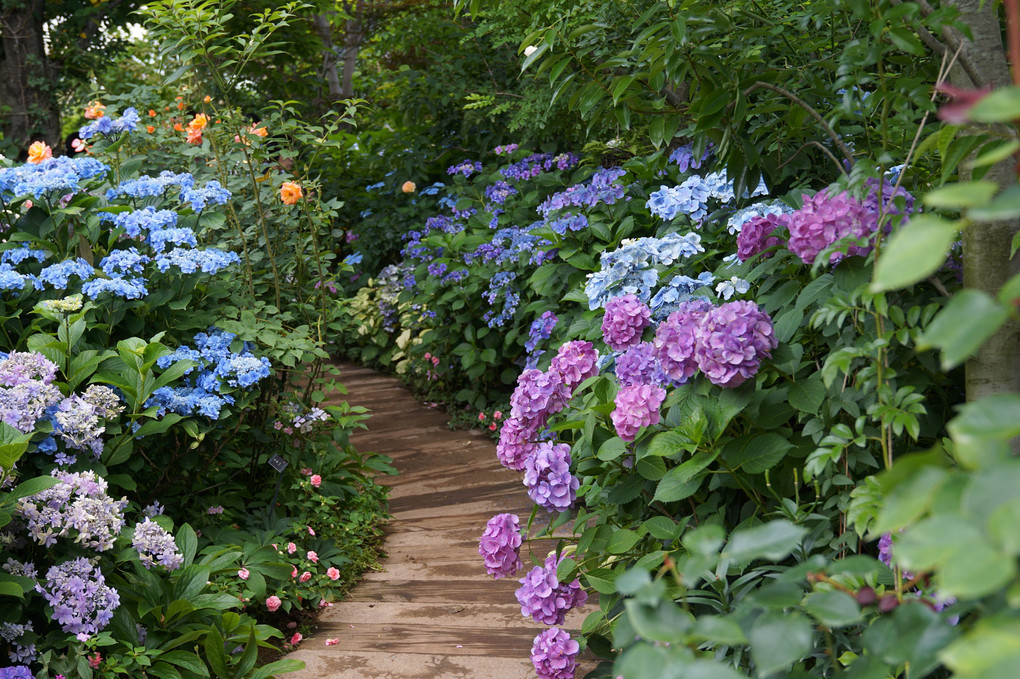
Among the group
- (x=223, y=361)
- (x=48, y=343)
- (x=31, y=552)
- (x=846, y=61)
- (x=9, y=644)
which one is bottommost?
(x=9, y=644)

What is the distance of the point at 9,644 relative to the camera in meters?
1.92

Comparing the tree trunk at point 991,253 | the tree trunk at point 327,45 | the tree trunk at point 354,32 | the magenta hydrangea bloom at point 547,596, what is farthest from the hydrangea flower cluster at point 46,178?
the tree trunk at point 354,32

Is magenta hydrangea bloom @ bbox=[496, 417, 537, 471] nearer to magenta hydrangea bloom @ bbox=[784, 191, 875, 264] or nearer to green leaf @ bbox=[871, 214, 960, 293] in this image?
magenta hydrangea bloom @ bbox=[784, 191, 875, 264]

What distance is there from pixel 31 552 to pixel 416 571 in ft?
4.41

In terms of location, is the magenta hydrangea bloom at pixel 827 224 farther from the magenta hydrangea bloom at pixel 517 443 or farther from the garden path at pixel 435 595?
the garden path at pixel 435 595

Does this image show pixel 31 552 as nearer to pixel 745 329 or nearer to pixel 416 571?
pixel 416 571

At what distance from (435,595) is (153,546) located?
1025 millimetres

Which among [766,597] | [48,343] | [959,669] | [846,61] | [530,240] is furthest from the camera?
[530,240]

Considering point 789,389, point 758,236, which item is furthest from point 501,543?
point 758,236

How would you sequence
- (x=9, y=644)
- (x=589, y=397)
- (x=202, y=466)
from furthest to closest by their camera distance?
(x=202, y=466) → (x=589, y=397) → (x=9, y=644)

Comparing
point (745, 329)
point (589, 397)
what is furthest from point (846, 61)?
point (589, 397)

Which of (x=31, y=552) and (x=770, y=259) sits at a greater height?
(x=770, y=259)

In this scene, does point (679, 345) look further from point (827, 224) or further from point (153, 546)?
point (153, 546)

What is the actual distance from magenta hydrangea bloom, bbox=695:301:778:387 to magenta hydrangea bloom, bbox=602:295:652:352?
30 centimetres
